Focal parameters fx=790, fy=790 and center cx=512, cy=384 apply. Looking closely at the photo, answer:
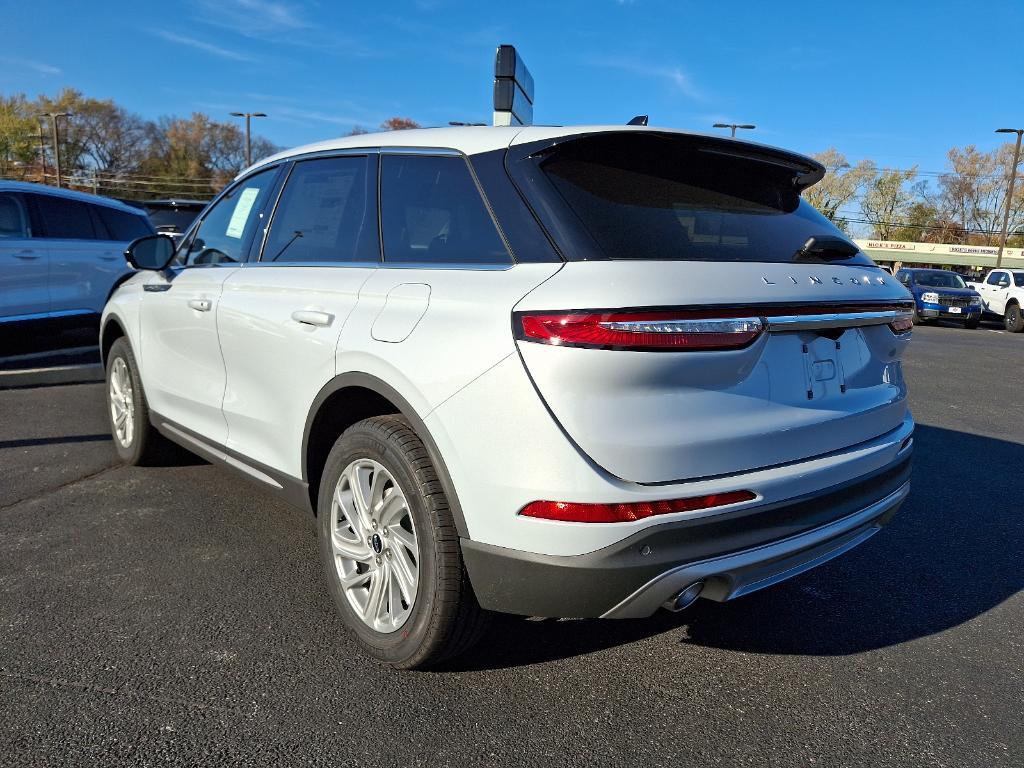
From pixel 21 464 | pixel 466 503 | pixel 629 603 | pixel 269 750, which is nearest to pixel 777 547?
pixel 629 603

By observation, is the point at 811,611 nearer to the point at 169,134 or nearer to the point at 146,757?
the point at 146,757

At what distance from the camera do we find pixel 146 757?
7.02 ft

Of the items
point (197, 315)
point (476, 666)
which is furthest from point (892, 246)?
point (476, 666)

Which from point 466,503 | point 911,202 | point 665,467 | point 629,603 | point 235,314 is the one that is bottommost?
point 629,603

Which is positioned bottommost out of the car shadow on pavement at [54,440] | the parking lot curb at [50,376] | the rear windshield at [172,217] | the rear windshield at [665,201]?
the car shadow on pavement at [54,440]

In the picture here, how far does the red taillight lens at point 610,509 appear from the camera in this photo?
81.4 inches

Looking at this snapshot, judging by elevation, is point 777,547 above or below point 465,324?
below

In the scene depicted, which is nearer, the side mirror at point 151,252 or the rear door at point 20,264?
the side mirror at point 151,252

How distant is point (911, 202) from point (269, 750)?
291 feet

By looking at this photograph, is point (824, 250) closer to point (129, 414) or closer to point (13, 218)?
point (129, 414)

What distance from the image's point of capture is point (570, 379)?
203cm

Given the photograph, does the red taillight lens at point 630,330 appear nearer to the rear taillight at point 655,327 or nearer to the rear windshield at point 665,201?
the rear taillight at point 655,327

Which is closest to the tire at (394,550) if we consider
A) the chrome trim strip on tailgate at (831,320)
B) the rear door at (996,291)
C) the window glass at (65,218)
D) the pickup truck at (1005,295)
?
the chrome trim strip on tailgate at (831,320)

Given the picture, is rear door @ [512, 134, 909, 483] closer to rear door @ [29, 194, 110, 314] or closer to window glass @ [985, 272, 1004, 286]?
rear door @ [29, 194, 110, 314]
